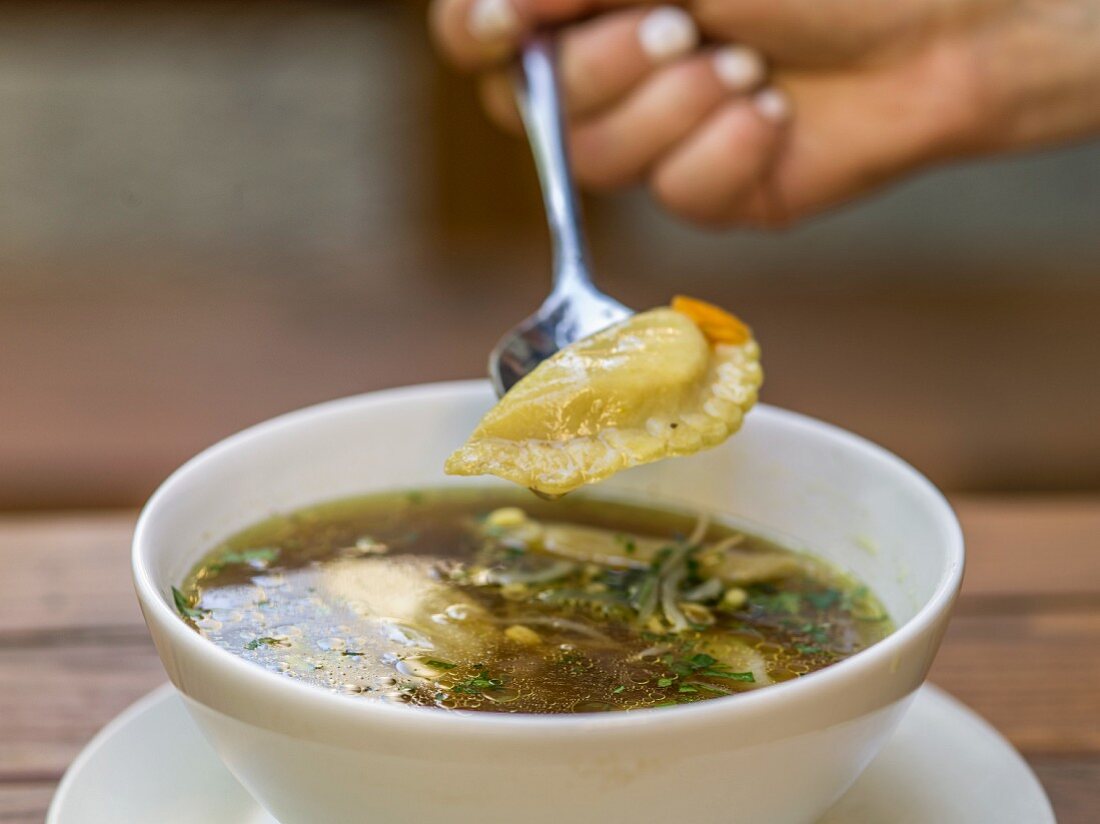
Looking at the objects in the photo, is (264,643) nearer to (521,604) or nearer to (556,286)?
(521,604)

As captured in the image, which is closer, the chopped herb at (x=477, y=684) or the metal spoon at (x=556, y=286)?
the chopped herb at (x=477, y=684)

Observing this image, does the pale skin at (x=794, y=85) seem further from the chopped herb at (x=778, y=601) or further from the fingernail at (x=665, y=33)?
the chopped herb at (x=778, y=601)

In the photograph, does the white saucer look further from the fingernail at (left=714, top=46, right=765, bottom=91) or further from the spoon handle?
the fingernail at (left=714, top=46, right=765, bottom=91)

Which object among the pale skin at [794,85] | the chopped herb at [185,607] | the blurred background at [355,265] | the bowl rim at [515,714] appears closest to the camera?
the bowl rim at [515,714]

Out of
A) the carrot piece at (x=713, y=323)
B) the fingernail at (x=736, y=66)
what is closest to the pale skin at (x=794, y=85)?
the fingernail at (x=736, y=66)

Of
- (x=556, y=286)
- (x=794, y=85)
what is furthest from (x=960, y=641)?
(x=794, y=85)

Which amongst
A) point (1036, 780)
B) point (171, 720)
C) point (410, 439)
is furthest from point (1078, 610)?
point (171, 720)

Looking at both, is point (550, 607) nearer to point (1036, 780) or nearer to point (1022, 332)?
point (1036, 780)
